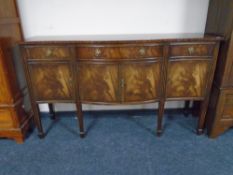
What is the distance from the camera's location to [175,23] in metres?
2.00

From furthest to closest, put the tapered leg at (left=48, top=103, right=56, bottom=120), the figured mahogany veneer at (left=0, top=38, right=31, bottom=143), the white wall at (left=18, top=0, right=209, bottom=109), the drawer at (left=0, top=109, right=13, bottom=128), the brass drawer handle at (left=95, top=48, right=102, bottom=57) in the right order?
the tapered leg at (left=48, top=103, right=56, bottom=120) → the white wall at (left=18, top=0, right=209, bottom=109) → the drawer at (left=0, top=109, right=13, bottom=128) → the figured mahogany veneer at (left=0, top=38, right=31, bottom=143) → the brass drawer handle at (left=95, top=48, right=102, bottom=57)

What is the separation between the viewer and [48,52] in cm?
163

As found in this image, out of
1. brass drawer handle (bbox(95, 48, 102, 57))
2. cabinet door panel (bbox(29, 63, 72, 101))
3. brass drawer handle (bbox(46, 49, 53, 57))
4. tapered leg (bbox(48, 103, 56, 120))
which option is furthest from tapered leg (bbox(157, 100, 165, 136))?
tapered leg (bbox(48, 103, 56, 120))

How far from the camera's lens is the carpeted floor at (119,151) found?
162 centimetres

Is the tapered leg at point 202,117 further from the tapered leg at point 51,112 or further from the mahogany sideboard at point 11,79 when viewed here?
the mahogany sideboard at point 11,79

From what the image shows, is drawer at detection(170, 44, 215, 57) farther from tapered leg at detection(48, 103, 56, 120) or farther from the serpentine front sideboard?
tapered leg at detection(48, 103, 56, 120)

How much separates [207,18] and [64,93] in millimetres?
1455

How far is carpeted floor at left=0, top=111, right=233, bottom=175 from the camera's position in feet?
5.33

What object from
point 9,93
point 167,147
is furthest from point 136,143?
point 9,93

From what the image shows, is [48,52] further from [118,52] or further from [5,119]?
[5,119]

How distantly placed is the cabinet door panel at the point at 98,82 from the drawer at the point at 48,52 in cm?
14

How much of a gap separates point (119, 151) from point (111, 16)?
123cm

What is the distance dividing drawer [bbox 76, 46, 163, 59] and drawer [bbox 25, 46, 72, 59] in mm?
92

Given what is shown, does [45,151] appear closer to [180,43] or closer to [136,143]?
[136,143]
